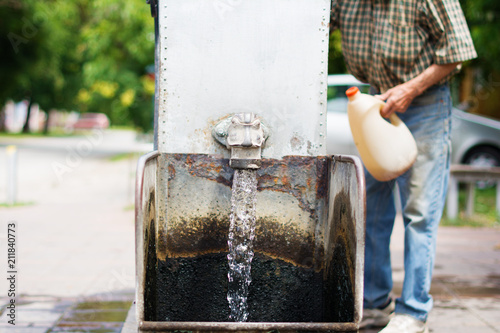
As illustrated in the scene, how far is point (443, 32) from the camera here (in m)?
2.88

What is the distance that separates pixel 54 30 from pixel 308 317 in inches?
934

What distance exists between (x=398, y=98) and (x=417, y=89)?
0.13m

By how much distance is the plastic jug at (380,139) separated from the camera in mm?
2768

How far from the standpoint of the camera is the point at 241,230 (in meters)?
2.66

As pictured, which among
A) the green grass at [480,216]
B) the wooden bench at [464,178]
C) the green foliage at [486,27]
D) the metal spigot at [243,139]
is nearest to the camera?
the metal spigot at [243,139]

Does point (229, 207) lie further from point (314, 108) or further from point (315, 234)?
point (314, 108)

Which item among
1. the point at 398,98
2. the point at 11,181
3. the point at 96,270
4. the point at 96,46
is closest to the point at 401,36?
the point at 398,98

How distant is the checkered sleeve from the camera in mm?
2854

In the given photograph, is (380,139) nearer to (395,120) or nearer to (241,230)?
(395,120)

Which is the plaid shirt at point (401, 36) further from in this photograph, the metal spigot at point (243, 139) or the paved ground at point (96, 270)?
the paved ground at point (96, 270)

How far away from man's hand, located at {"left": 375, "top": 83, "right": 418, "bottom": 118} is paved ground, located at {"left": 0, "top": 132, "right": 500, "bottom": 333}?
1281mm

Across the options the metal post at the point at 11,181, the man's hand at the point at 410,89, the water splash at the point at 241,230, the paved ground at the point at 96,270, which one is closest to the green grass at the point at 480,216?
the paved ground at the point at 96,270

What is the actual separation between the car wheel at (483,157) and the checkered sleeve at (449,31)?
727cm

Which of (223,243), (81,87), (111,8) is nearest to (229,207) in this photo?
(223,243)
